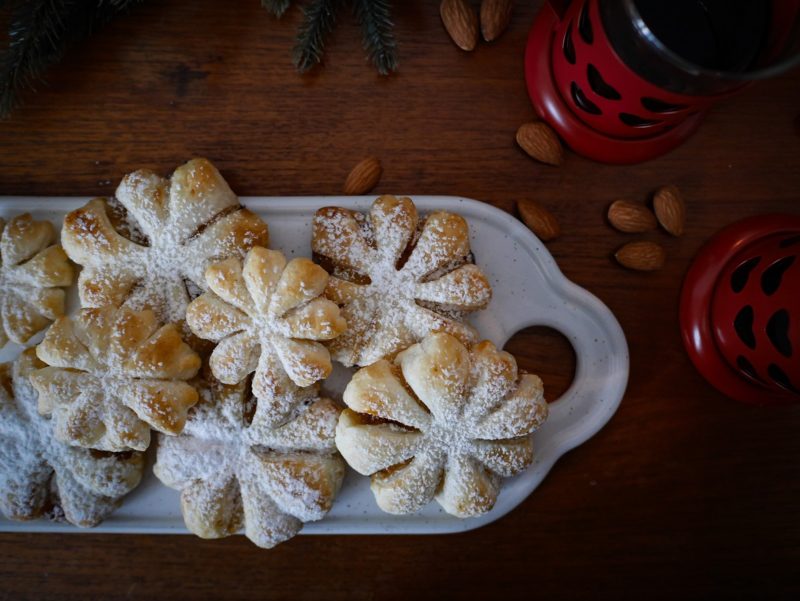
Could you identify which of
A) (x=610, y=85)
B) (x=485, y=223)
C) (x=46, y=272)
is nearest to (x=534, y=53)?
(x=610, y=85)

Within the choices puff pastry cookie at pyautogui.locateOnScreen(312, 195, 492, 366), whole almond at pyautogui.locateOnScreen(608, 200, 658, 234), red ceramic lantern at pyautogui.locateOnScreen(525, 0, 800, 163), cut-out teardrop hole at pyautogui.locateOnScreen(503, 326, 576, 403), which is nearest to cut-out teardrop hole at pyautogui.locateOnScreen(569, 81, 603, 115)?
red ceramic lantern at pyautogui.locateOnScreen(525, 0, 800, 163)

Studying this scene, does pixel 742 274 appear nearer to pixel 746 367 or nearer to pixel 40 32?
pixel 746 367

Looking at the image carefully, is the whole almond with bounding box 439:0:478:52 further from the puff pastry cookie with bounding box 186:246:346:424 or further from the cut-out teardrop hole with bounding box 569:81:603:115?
the puff pastry cookie with bounding box 186:246:346:424

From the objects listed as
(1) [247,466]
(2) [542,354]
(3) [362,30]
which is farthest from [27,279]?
(2) [542,354]

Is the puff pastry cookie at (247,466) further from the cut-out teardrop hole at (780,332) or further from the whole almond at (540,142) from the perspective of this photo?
the cut-out teardrop hole at (780,332)

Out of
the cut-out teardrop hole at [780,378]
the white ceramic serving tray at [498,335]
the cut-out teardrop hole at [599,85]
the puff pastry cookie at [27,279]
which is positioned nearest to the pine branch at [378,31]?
the white ceramic serving tray at [498,335]

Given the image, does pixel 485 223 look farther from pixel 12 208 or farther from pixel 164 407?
pixel 12 208

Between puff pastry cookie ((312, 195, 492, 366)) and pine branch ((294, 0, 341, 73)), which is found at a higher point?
pine branch ((294, 0, 341, 73))
